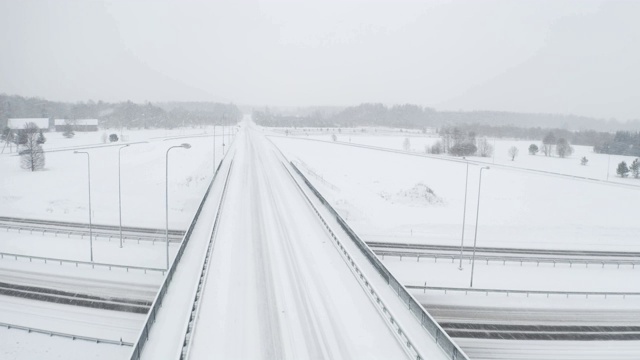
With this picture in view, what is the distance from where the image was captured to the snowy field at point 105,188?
119ft

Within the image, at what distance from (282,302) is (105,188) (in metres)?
36.9

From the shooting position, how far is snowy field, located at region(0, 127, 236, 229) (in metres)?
36.4

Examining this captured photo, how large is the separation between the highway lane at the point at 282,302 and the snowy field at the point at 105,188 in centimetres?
1139

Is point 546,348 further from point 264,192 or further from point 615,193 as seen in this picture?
point 615,193

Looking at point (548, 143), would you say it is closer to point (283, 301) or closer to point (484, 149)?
point (484, 149)

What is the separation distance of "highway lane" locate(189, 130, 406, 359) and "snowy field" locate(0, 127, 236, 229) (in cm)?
1139

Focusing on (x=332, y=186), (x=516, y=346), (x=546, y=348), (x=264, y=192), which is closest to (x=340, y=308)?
(x=516, y=346)

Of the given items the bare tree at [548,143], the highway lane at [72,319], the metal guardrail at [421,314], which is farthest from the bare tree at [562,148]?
the highway lane at [72,319]

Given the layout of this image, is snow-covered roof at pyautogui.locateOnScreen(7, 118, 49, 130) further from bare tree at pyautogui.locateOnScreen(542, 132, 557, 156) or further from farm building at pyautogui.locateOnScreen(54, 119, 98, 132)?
bare tree at pyautogui.locateOnScreen(542, 132, 557, 156)

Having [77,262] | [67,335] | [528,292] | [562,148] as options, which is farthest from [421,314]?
[562,148]

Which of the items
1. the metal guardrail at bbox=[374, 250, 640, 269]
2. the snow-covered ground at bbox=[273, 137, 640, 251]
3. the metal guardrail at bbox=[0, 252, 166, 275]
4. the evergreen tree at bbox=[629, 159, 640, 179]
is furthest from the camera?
the evergreen tree at bbox=[629, 159, 640, 179]

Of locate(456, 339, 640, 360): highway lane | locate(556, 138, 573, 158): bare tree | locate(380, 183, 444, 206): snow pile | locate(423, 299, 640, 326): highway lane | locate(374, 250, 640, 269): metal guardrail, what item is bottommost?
locate(456, 339, 640, 360): highway lane

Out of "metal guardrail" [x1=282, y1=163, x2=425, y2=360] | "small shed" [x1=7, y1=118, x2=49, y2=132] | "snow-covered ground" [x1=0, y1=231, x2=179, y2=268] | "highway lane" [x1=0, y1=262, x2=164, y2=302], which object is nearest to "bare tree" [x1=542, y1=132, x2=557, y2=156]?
"metal guardrail" [x1=282, y1=163, x2=425, y2=360]

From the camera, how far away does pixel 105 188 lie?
46938 millimetres
